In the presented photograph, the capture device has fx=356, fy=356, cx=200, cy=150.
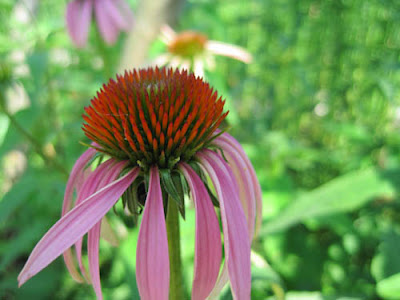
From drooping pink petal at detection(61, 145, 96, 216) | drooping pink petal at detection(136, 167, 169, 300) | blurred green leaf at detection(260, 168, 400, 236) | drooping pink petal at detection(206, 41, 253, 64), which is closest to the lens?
drooping pink petal at detection(136, 167, 169, 300)

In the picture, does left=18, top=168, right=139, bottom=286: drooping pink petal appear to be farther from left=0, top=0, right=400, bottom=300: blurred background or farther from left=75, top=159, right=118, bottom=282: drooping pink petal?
left=0, top=0, right=400, bottom=300: blurred background

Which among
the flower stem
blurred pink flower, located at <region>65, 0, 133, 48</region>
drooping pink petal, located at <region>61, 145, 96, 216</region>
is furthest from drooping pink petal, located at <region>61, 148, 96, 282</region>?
blurred pink flower, located at <region>65, 0, 133, 48</region>

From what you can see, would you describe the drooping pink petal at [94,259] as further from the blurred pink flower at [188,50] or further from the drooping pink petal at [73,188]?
the blurred pink flower at [188,50]

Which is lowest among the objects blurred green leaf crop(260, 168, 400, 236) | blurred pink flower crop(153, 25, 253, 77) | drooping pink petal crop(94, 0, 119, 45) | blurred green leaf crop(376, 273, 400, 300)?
blurred green leaf crop(376, 273, 400, 300)

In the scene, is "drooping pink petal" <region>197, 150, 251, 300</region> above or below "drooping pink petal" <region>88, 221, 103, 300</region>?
above

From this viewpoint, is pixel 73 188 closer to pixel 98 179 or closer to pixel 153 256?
pixel 98 179

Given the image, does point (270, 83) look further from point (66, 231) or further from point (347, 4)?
point (66, 231)

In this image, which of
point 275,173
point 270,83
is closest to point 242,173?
point 275,173
